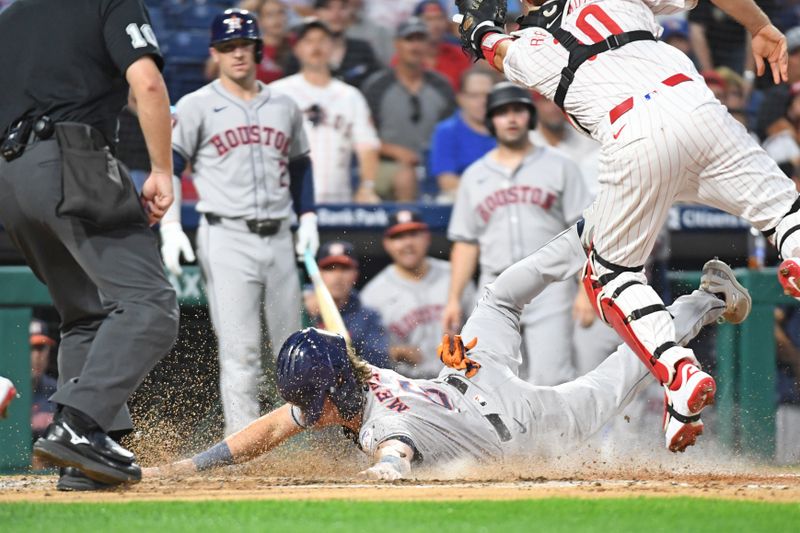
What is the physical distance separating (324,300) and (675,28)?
4575 millimetres

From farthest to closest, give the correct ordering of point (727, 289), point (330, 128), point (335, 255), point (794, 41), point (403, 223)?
1. point (794, 41)
2. point (330, 128)
3. point (403, 223)
4. point (335, 255)
5. point (727, 289)

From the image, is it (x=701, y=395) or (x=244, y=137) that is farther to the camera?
(x=244, y=137)

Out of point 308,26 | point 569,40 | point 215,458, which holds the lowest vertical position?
point 215,458

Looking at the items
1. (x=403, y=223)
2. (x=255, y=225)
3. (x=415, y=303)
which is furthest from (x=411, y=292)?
(x=255, y=225)

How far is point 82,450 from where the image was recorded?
4.00 m

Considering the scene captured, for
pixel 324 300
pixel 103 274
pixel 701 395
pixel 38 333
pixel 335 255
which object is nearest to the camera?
pixel 701 395

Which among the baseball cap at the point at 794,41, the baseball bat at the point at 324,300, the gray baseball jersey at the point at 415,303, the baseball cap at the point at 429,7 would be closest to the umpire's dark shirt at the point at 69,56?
the baseball bat at the point at 324,300

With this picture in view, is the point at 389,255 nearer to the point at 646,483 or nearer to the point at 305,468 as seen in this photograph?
the point at 305,468

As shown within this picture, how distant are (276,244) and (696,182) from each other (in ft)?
9.50

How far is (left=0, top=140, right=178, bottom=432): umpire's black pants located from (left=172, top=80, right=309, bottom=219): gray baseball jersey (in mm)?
2287

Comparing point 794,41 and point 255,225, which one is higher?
point 794,41

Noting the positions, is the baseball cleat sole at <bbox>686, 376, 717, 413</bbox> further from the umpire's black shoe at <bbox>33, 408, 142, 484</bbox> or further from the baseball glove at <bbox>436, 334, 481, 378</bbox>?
the umpire's black shoe at <bbox>33, 408, 142, 484</bbox>

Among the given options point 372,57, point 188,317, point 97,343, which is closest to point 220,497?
point 97,343

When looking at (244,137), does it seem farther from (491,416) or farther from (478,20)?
(491,416)
